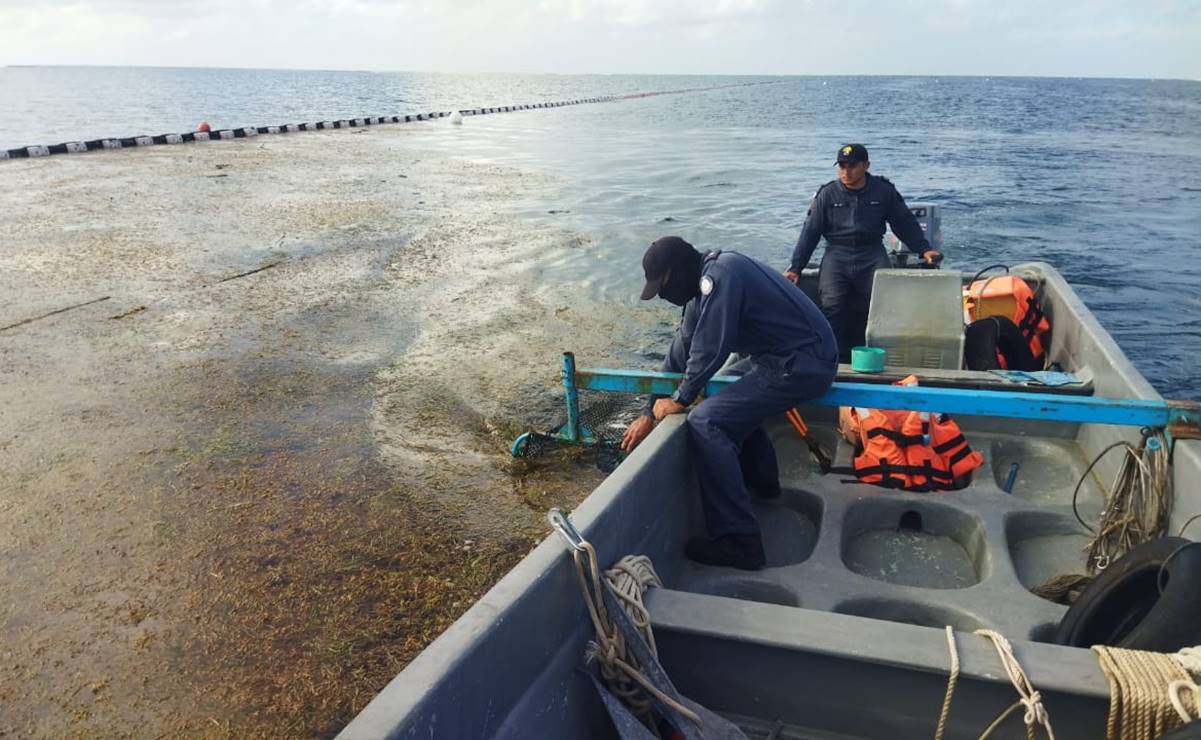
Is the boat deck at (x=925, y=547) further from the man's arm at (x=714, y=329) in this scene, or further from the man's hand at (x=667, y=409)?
the man's arm at (x=714, y=329)

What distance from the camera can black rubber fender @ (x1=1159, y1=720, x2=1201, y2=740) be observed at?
2.27 meters

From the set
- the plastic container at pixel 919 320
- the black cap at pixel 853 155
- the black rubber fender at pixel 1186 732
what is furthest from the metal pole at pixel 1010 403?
the black cap at pixel 853 155

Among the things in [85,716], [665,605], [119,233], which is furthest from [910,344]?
[119,233]

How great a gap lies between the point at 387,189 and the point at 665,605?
17.1 metres

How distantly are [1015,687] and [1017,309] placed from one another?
4.91m

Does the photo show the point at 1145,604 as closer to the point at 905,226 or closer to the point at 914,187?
the point at 905,226

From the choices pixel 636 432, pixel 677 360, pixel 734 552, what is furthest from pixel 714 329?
pixel 734 552

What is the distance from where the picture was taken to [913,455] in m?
4.84

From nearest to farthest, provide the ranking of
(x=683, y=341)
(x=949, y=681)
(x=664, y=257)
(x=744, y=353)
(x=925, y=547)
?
(x=949, y=681), (x=664, y=257), (x=744, y=353), (x=925, y=547), (x=683, y=341)

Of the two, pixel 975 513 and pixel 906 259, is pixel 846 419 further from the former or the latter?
pixel 906 259

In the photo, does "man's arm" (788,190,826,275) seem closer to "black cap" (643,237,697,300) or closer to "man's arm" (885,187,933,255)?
"man's arm" (885,187,933,255)

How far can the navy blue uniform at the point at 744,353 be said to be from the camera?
412 cm

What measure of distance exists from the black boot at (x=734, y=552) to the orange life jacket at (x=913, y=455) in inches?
41.4

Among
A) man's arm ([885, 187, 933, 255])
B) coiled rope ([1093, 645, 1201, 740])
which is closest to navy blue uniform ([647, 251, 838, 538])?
coiled rope ([1093, 645, 1201, 740])
